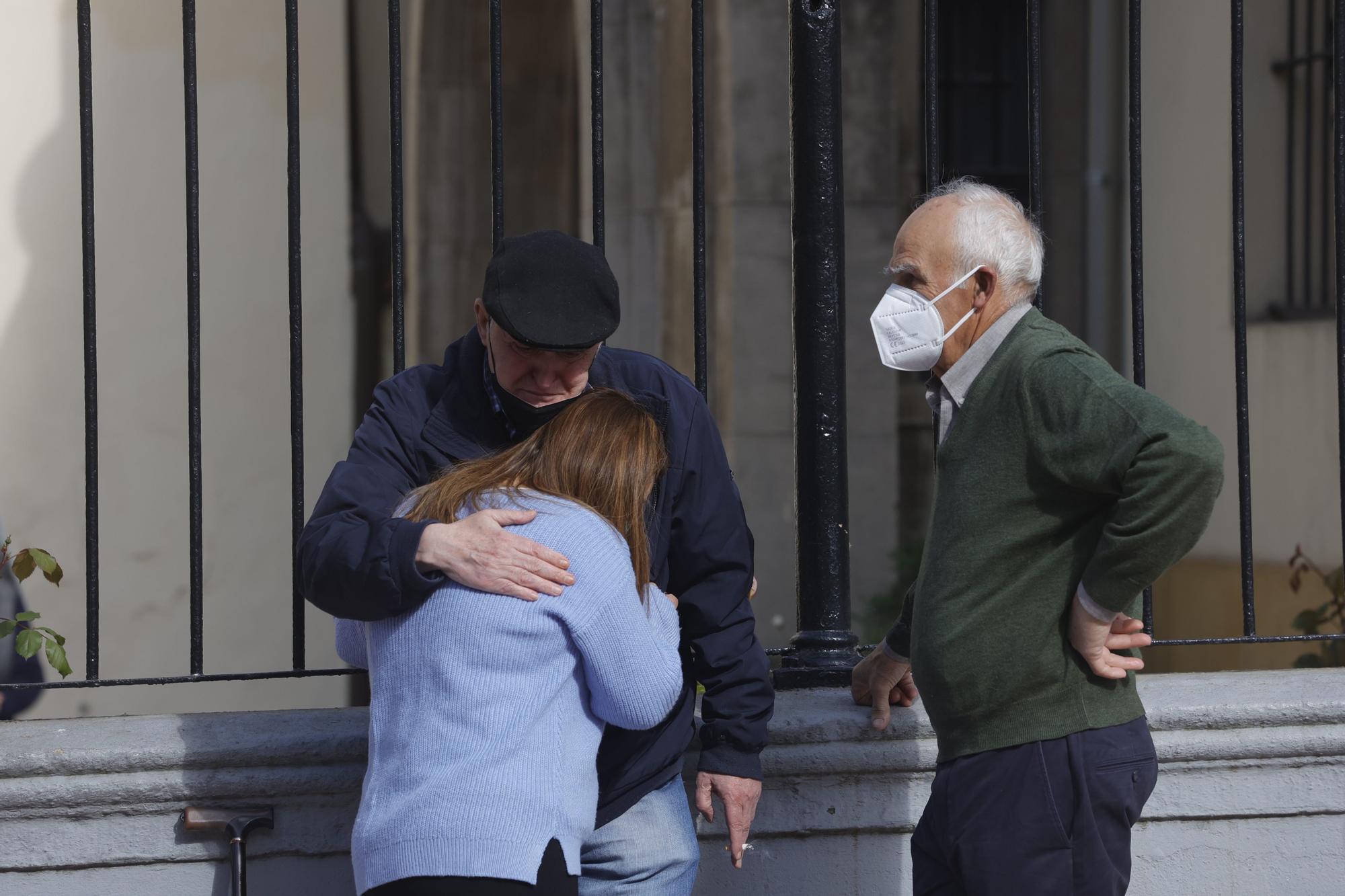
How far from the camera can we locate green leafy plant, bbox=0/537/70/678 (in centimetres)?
284

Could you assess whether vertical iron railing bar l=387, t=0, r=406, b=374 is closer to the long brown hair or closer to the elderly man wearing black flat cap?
the elderly man wearing black flat cap

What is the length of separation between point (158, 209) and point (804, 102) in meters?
4.24

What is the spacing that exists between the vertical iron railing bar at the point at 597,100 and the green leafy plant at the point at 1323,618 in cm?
192

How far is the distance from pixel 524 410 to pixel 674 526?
298mm

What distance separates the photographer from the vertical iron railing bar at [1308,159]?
6.23 m

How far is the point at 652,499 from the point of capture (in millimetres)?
2316

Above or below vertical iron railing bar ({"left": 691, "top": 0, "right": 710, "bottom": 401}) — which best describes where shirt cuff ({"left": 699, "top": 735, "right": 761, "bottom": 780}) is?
below

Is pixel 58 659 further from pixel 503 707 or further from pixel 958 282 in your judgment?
pixel 958 282

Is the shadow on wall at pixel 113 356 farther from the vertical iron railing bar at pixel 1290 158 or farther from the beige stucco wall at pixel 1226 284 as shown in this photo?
the vertical iron railing bar at pixel 1290 158

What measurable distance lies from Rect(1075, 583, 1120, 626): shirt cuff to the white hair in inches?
19.3

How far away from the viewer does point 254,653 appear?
6.70 meters

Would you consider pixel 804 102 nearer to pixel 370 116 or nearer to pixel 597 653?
pixel 597 653

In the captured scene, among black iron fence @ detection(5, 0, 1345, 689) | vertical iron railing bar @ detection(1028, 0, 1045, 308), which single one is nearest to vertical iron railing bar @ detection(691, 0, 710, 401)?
black iron fence @ detection(5, 0, 1345, 689)

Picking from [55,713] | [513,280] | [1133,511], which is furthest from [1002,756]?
[55,713]
